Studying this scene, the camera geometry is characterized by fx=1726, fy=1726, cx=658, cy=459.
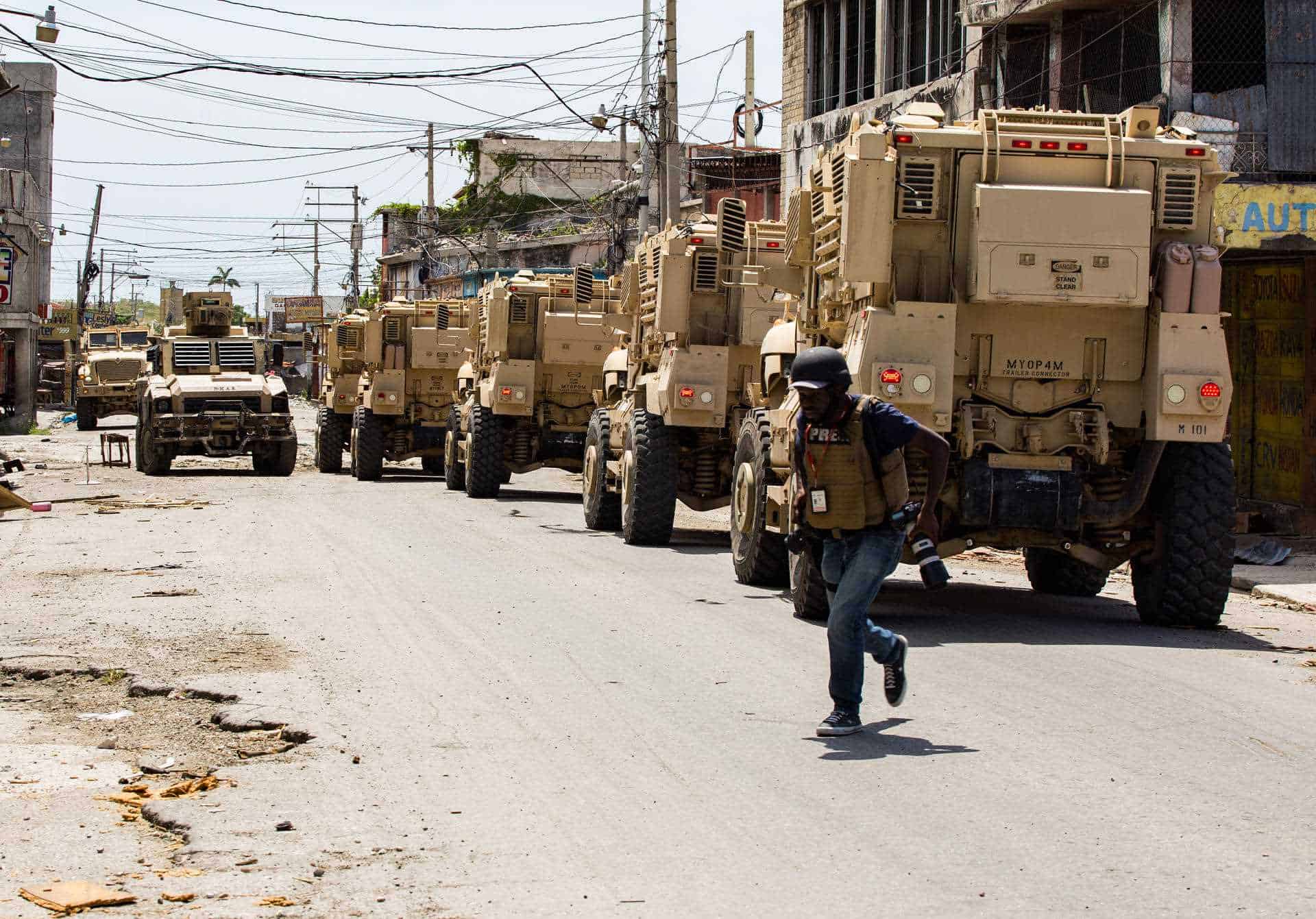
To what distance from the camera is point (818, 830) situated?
5992 millimetres

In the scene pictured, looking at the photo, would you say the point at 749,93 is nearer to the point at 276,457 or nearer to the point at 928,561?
the point at 276,457

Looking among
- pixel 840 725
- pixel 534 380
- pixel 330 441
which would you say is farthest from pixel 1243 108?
pixel 330 441

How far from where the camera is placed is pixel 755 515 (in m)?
12.9

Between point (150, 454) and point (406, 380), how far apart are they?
4500 mm

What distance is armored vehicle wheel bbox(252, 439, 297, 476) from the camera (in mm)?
29578

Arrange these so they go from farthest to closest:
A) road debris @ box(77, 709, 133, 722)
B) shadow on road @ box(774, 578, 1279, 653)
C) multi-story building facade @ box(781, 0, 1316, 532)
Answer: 1. multi-story building facade @ box(781, 0, 1316, 532)
2. shadow on road @ box(774, 578, 1279, 653)
3. road debris @ box(77, 709, 133, 722)

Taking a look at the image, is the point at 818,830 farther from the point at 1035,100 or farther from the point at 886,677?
the point at 1035,100

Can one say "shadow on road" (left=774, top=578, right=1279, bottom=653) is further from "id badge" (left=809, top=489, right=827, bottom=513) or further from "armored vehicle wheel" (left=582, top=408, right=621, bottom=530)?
"armored vehicle wheel" (left=582, top=408, right=621, bottom=530)

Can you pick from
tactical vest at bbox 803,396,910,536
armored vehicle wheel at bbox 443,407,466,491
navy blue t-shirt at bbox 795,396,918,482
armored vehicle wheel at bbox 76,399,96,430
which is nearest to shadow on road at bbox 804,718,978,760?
tactical vest at bbox 803,396,910,536

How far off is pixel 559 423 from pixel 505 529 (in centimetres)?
559

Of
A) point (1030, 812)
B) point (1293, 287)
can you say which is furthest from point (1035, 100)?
point (1030, 812)

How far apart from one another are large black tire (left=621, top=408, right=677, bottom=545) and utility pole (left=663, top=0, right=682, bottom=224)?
12.0 meters

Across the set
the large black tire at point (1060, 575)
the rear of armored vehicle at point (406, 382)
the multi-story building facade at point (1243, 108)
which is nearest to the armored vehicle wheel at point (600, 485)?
the multi-story building facade at point (1243, 108)

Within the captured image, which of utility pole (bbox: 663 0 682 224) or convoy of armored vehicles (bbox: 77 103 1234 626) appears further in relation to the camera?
utility pole (bbox: 663 0 682 224)
